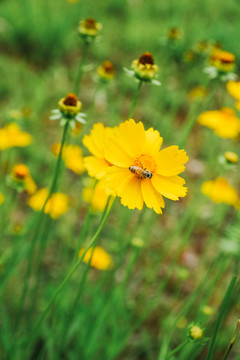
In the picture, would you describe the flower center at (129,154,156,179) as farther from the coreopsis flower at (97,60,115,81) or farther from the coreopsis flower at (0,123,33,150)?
the coreopsis flower at (0,123,33,150)

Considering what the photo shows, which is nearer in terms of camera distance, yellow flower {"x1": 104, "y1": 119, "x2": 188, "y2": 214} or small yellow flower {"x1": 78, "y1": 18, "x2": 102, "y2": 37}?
yellow flower {"x1": 104, "y1": 119, "x2": 188, "y2": 214}

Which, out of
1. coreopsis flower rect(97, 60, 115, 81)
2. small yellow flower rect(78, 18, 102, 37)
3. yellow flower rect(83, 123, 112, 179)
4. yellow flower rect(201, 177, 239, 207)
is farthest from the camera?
yellow flower rect(201, 177, 239, 207)

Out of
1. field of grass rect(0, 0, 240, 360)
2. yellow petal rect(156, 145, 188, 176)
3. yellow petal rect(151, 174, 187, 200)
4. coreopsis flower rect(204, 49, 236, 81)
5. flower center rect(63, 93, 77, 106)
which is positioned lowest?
field of grass rect(0, 0, 240, 360)

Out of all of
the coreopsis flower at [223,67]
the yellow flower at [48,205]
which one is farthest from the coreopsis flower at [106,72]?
the yellow flower at [48,205]

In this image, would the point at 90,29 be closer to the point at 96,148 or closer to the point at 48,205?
the point at 96,148

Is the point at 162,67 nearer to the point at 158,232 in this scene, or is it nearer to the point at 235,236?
the point at 158,232

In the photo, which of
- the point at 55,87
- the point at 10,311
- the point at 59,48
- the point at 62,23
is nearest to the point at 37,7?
the point at 62,23

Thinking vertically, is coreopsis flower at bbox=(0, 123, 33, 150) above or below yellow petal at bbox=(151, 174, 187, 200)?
below

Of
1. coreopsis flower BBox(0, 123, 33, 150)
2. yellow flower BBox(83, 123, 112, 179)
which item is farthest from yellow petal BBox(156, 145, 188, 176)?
coreopsis flower BBox(0, 123, 33, 150)
